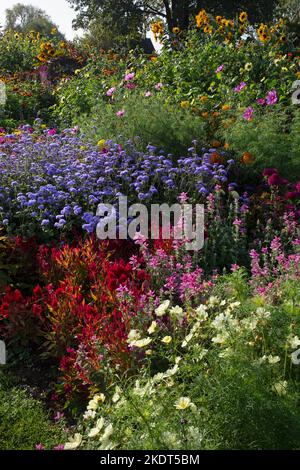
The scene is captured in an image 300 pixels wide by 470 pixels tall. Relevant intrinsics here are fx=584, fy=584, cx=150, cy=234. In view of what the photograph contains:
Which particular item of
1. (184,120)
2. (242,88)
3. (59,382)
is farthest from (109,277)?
(242,88)

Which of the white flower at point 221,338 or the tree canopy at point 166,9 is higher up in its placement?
the tree canopy at point 166,9

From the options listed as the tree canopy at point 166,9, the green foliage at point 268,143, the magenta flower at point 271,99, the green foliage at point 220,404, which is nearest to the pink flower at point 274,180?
the green foliage at point 268,143

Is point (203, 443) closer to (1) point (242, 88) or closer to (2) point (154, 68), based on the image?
(1) point (242, 88)

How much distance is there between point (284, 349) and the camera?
9.03 feet

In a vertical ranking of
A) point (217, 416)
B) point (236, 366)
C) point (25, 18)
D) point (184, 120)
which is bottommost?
point (217, 416)

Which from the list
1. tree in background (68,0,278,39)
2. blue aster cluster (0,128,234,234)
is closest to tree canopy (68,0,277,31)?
tree in background (68,0,278,39)

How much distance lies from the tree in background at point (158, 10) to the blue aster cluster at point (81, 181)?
13.9 m

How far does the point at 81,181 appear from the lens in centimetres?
538

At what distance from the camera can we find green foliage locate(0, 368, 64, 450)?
2.99 metres

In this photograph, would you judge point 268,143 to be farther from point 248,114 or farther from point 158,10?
point 158,10

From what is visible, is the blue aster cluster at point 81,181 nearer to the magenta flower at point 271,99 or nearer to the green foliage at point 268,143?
the green foliage at point 268,143

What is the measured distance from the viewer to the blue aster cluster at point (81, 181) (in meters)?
5.01

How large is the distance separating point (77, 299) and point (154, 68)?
684 cm

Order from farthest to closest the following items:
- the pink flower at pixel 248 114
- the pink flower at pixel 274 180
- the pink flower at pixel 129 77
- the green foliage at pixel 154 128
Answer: the pink flower at pixel 129 77 < the pink flower at pixel 248 114 < the green foliage at pixel 154 128 < the pink flower at pixel 274 180
